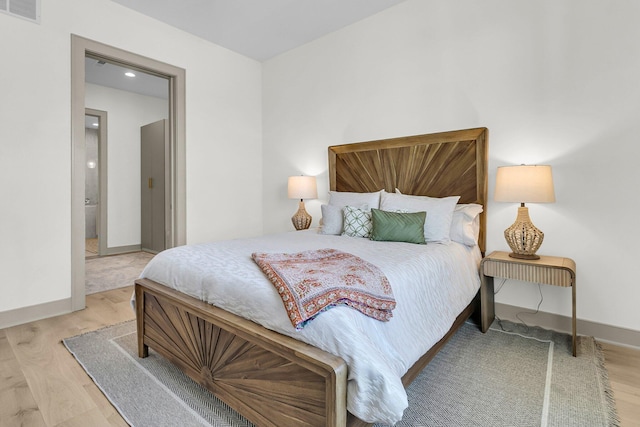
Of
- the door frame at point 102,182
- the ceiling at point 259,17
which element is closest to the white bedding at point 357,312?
the ceiling at point 259,17

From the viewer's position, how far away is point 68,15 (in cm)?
281


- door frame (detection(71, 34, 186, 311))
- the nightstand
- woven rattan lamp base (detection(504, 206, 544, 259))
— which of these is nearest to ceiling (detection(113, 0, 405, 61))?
door frame (detection(71, 34, 186, 311))

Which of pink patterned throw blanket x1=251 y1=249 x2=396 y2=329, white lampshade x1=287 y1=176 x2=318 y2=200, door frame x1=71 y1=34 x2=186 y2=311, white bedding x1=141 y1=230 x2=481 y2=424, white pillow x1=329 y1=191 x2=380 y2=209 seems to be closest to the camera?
white bedding x1=141 y1=230 x2=481 y2=424

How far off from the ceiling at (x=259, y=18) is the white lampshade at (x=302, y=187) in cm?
168

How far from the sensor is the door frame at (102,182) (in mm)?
5223

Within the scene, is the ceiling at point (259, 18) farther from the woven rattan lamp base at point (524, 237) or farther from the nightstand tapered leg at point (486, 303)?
the nightstand tapered leg at point (486, 303)

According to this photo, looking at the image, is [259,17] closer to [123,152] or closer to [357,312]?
[357,312]

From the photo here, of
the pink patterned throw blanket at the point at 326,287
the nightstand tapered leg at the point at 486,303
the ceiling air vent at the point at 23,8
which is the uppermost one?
the ceiling air vent at the point at 23,8

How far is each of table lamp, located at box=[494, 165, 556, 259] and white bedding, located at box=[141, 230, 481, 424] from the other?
0.34 meters

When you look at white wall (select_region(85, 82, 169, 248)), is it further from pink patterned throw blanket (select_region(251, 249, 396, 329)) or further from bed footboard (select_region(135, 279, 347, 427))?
pink patterned throw blanket (select_region(251, 249, 396, 329))

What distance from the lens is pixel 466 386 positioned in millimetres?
1720

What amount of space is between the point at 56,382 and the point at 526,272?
9.68 ft

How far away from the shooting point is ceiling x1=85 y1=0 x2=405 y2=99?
3.14 metres

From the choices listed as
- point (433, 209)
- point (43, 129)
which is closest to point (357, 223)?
point (433, 209)
